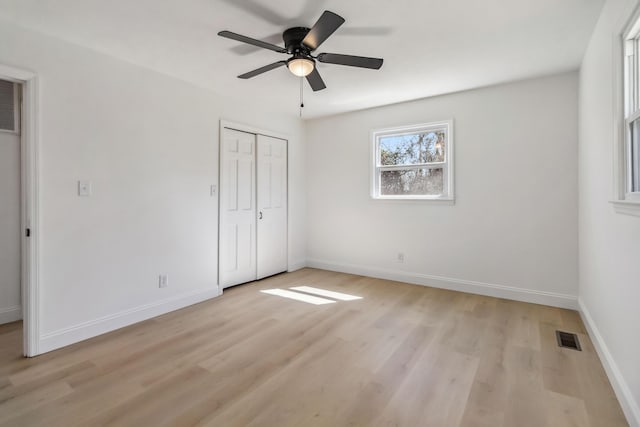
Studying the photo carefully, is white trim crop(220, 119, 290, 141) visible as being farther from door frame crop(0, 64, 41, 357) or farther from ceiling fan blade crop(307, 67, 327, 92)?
door frame crop(0, 64, 41, 357)

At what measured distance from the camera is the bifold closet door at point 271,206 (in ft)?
14.4

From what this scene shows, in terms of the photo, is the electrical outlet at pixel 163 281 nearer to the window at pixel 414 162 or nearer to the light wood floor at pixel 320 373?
the light wood floor at pixel 320 373

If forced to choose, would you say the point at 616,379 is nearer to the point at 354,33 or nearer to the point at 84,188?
the point at 354,33

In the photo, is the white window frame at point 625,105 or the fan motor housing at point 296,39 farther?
the fan motor housing at point 296,39

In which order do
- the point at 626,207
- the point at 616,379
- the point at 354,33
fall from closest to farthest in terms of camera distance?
the point at 626,207 < the point at 616,379 < the point at 354,33

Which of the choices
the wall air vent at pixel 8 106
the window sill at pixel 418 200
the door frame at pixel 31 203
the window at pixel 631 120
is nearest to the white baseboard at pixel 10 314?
the door frame at pixel 31 203

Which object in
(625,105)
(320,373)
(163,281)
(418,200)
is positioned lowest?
(320,373)

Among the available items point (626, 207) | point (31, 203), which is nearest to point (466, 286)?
point (626, 207)

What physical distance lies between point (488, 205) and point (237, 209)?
312cm

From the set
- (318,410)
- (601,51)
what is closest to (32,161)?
(318,410)

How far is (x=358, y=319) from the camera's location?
2996mm

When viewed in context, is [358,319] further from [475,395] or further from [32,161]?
[32,161]

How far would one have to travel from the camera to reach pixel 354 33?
7.90ft

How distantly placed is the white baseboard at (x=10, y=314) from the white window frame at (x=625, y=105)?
4.95 m
